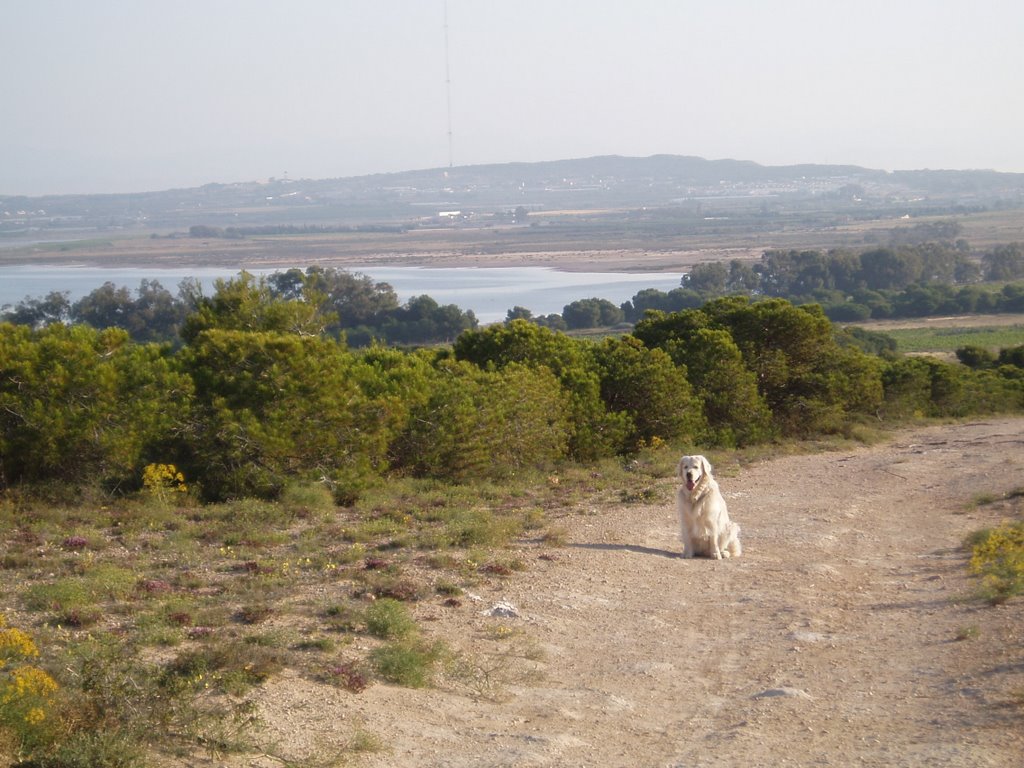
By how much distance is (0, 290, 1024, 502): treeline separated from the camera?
1364cm

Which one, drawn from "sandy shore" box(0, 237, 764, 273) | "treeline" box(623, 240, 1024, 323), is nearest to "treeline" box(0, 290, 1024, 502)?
"treeline" box(623, 240, 1024, 323)

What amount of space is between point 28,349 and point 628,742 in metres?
9.81

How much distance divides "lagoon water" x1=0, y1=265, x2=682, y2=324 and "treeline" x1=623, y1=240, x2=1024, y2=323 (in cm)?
322

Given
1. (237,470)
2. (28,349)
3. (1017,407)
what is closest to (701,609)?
(237,470)

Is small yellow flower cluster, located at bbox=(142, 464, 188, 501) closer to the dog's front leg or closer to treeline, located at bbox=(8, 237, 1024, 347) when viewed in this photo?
treeline, located at bbox=(8, 237, 1024, 347)

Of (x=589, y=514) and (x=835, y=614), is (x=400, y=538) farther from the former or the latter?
(x=835, y=614)

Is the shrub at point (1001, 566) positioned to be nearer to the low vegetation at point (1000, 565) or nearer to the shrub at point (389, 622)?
the low vegetation at point (1000, 565)

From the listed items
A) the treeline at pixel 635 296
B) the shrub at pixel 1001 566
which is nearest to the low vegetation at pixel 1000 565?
the shrub at pixel 1001 566

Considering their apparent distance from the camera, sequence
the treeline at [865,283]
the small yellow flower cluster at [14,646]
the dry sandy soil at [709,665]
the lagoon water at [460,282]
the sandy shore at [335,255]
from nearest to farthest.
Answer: the small yellow flower cluster at [14,646] → the dry sandy soil at [709,665] → the lagoon water at [460,282] → the treeline at [865,283] → the sandy shore at [335,255]

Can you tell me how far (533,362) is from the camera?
21.2 metres

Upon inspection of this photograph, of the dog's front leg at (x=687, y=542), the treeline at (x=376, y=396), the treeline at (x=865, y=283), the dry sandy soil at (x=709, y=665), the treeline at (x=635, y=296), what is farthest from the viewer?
the treeline at (x=865, y=283)

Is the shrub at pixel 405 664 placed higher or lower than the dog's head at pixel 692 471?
lower

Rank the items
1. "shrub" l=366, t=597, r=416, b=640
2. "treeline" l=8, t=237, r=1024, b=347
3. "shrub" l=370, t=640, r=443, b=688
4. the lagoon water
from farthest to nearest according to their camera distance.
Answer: the lagoon water < "treeline" l=8, t=237, r=1024, b=347 < "shrub" l=366, t=597, r=416, b=640 < "shrub" l=370, t=640, r=443, b=688

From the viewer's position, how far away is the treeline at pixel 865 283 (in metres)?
66.9
